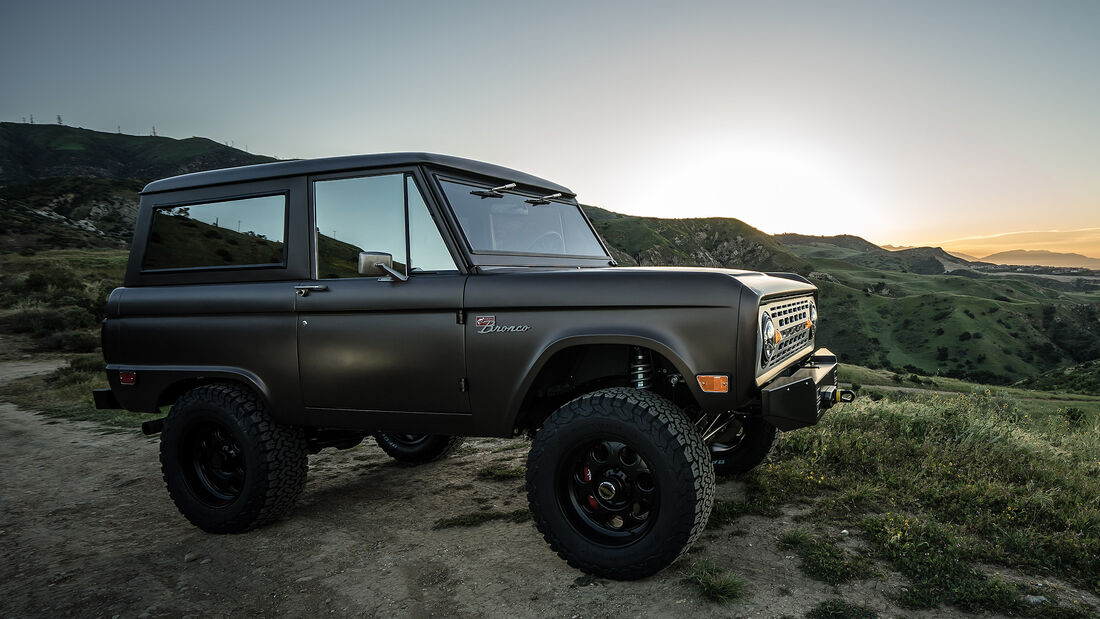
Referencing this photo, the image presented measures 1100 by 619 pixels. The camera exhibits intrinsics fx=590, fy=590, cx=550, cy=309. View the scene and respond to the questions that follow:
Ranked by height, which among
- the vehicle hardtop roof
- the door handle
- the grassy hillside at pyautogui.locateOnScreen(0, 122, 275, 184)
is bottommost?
the door handle

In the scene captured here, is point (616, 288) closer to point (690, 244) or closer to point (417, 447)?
point (417, 447)

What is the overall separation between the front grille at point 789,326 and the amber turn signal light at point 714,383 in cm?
24

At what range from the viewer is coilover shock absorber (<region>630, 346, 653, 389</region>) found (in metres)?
3.29

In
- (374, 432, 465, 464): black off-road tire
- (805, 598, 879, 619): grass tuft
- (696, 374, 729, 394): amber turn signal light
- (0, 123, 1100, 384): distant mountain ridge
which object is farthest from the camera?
(0, 123, 1100, 384): distant mountain ridge

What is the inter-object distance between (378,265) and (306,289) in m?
0.77

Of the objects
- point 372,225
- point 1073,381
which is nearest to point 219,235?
point 372,225

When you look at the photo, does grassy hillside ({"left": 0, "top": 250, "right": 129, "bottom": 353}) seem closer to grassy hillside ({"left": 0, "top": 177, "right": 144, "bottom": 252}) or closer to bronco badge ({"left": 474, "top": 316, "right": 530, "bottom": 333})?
grassy hillside ({"left": 0, "top": 177, "right": 144, "bottom": 252})

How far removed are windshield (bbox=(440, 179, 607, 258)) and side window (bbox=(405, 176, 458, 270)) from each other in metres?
0.16

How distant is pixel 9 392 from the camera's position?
42.4 ft

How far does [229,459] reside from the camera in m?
4.20

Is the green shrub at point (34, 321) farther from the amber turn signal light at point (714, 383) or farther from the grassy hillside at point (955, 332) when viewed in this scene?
the grassy hillside at point (955, 332)

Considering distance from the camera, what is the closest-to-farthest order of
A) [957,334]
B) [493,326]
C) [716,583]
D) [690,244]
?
[716,583] < [493,326] < [957,334] < [690,244]

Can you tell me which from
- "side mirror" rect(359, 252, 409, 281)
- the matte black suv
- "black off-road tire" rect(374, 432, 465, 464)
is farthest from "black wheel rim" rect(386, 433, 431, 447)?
"side mirror" rect(359, 252, 409, 281)

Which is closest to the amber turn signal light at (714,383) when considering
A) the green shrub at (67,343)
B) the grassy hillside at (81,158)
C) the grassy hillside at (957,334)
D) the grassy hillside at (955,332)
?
the green shrub at (67,343)
